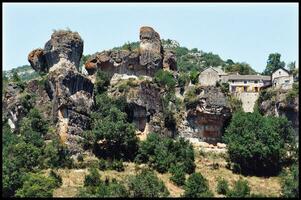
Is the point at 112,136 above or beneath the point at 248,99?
beneath

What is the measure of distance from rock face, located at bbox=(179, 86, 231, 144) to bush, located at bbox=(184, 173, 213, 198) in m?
12.7

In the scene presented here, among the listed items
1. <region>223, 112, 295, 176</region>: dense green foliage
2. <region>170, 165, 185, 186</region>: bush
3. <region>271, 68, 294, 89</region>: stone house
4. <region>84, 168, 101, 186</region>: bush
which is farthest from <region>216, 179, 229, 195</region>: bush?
<region>271, 68, 294, 89</region>: stone house

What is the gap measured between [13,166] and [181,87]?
25.0 meters

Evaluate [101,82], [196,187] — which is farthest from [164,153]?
[101,82]

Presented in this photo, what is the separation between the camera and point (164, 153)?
70.9 metres

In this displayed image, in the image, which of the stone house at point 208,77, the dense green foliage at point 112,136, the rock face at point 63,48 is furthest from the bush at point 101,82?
the stone house at point 208,77

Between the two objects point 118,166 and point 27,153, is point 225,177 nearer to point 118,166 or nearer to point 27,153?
point 118,166

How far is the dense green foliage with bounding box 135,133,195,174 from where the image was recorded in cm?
7012

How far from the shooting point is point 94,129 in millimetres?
73500

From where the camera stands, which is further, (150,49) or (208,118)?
(150,49)

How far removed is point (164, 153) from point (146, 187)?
10.2 meters

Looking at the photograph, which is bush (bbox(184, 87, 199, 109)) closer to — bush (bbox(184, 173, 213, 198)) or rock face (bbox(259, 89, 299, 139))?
rock face (bbox(259, 89, 299, 139))

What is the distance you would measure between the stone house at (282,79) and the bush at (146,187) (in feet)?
82.7

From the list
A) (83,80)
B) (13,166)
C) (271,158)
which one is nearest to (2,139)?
(13,166)
